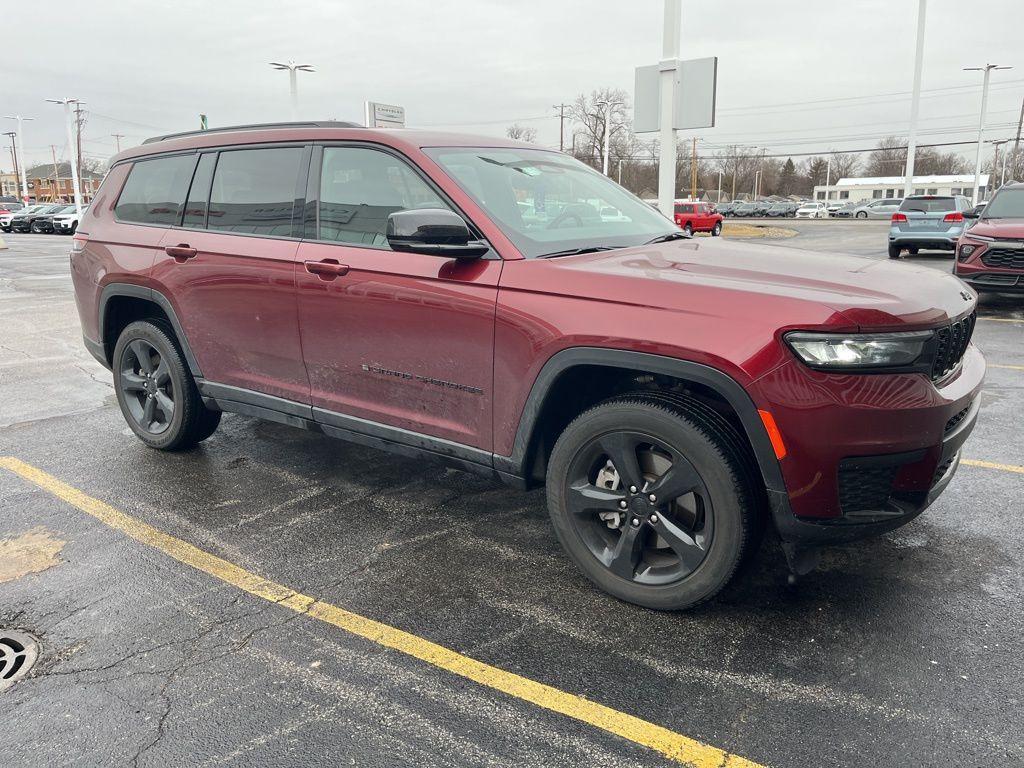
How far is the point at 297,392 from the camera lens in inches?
159

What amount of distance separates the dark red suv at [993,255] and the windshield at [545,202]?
7.36 meters

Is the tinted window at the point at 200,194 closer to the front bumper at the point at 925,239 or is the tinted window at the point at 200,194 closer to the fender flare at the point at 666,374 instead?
the fender flare at the point at 666,374

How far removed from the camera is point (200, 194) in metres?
4.47

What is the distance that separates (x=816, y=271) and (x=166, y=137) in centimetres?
414

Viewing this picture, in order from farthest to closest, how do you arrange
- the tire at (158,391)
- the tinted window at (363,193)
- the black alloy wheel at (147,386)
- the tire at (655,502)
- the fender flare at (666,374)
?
1. the black alloy wheel at (147,386)
2. the tire at (158,391)
3. the tinted window at (363,193)
4. the tire at (655,502)
5. the fender flare at (666,374)

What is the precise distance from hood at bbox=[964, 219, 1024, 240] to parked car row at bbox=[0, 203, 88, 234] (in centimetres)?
3773

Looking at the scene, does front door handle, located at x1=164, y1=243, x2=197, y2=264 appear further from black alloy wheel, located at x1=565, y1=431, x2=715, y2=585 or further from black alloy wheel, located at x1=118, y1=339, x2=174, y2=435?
black alloy wheel, located at x1=565, y1=431, x2=715, y2=585

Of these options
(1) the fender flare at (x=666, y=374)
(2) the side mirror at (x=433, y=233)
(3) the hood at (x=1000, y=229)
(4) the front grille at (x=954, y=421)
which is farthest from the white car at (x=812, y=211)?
(1) the fender flare at (x=666, y=374)

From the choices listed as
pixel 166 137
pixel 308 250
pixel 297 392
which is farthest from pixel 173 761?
pixel 166 137

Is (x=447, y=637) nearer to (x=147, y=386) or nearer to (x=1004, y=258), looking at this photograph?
(x=147, y=386)

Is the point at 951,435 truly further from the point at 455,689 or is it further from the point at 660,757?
the point at 455,689

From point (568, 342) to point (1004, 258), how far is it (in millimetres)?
9242

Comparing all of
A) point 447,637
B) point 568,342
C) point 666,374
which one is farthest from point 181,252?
point 666,374

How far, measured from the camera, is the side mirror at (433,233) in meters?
3.11
